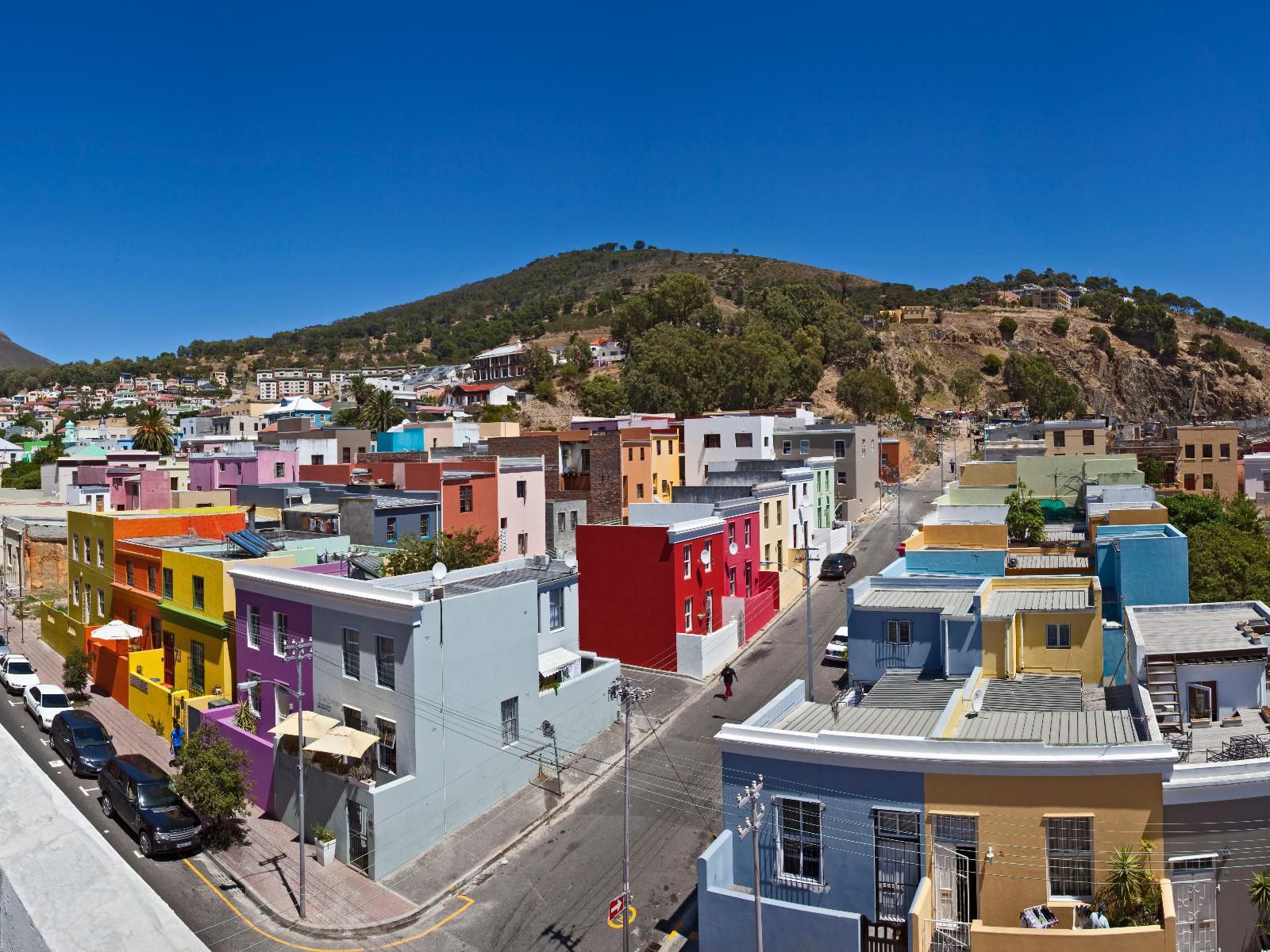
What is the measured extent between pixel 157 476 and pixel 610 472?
2651cm

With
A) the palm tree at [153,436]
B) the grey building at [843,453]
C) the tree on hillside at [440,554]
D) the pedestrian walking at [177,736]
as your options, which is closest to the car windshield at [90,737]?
the pedestrian walking at [177,736]

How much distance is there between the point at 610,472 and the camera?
5631 cm

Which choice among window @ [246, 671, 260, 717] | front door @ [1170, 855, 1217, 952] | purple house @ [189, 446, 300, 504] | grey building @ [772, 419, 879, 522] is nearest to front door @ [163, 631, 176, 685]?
window @ [246, 671, 260, 717]

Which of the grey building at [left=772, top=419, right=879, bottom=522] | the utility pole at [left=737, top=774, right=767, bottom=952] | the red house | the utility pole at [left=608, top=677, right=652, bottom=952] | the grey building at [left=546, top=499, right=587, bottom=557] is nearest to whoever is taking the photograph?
the utility pole at [left=737, top=774, right=767, bottom=952]

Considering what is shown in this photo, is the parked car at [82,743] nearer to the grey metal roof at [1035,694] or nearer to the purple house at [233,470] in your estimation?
the grey metal roof at [1035,694]

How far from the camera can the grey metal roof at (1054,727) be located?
17.4 meters

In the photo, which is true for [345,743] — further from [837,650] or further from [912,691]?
[837,650]

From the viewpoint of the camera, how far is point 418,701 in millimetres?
23781

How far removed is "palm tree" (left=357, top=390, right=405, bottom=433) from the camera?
8619 cm

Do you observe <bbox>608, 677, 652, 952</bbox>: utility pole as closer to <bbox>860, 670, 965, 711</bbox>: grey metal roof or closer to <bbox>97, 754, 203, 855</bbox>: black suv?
<bbox>860, 670, 965, 711</bbox>: grey metal roof

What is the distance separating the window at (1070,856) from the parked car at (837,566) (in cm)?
3634

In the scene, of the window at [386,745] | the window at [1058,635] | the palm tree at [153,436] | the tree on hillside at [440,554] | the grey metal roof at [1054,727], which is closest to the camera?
the grey metal roof at [1054,727]

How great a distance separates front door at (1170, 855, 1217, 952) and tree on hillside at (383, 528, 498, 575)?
72.3ft

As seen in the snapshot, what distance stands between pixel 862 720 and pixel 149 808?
17.6 metres
